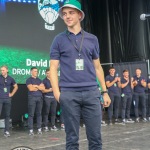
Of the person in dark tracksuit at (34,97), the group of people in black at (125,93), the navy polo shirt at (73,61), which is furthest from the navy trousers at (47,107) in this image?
the navy polo shirt at (73,61)

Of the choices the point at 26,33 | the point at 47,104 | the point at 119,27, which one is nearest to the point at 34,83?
the point at 47,104

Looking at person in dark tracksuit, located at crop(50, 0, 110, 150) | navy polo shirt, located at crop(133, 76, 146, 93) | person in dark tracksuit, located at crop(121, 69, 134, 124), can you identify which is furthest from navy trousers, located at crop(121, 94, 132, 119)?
person in dark tracksuit, located at crop(50, 0, 110, 150)

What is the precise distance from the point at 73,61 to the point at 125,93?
24.1 feet

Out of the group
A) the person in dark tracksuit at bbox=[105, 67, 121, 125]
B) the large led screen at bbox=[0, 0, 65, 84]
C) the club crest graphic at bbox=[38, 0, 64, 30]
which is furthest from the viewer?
the club crest graphic at bbox=[38, 0, 64, 30]

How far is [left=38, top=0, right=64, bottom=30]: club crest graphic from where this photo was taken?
9992 mm

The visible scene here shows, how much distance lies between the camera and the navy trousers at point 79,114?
8.72ft

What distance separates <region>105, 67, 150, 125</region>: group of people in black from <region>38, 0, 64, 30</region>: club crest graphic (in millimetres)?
2391

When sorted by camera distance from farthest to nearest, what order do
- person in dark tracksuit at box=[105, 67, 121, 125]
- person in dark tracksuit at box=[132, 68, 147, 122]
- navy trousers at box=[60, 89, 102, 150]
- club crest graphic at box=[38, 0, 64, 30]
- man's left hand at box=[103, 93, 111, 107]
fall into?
person in dark tracksuit at box=[132, 68, 147, 122] < club crest graphic at box=[38, 0, 64, 30] < person in dark tracksuit at box=[105, 67, 121, 125] < man's left hand at box=[103, 93, 111, 107] < navy trousers at box=[60, 89, 102, 150]

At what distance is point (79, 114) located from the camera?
2.72 metres

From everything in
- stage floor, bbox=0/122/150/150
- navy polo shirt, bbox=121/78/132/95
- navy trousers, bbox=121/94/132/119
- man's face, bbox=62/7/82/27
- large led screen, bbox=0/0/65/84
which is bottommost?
stage floor, bbox=0/122/150/150

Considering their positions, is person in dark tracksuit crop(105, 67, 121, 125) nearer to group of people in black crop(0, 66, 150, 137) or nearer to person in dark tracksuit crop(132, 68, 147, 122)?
group of people in black crop(0, 66, 150, 137)

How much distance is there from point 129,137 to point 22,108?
13.0 feet

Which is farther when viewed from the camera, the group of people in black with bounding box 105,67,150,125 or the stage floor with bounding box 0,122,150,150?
the group of people in black with bounding box 105,67,150,125

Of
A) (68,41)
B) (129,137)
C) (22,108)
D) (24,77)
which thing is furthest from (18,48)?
(68,41)
